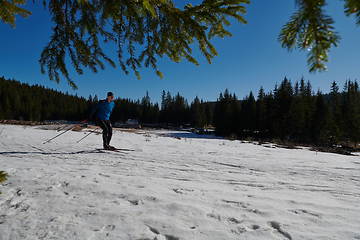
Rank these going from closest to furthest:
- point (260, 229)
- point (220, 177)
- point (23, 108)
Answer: point (260, 229), point (220, 177), point (23, 108)

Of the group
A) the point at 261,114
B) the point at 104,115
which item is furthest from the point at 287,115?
the point at 104,115

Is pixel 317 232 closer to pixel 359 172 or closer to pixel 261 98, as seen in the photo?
pixel 359 172

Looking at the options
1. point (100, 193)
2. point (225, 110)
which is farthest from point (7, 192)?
point (225, 110)

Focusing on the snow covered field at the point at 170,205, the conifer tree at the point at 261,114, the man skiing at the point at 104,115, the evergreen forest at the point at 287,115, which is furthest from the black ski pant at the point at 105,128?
the conifer tree at the point at 261,114

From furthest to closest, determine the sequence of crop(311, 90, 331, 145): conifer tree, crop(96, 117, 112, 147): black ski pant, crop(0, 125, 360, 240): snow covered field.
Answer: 1. crop(311, 90, 331, 145): conifer tree
2. crop(96, 117, 112, 147): black ski pant
3. crop(0, 125, 360, 240): snow covered field

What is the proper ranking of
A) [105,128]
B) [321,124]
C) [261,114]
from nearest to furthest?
[105,128] < [321,124] < [261,114]

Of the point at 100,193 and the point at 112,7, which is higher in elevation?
the point at 112,7

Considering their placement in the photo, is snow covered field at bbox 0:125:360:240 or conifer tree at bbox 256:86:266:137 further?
conifer tree at bbox 256:86:266:137

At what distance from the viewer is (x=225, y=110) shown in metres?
48.0

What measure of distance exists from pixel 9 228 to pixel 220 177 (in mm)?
3011

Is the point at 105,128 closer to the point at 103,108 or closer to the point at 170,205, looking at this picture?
the point at 103,108

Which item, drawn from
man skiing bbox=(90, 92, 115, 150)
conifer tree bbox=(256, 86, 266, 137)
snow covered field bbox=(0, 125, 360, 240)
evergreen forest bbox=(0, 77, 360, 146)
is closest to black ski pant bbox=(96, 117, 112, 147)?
man skiing bbox=(90, 92, 115, 150)

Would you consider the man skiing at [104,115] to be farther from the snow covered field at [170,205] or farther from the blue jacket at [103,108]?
the snow covered field at [170,205]

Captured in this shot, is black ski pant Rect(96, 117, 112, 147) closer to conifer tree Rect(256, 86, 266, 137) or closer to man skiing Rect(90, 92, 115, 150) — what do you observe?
man skiing Rect(90, 92, 115, 150)
